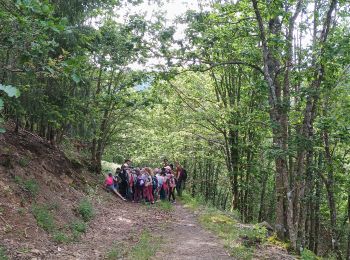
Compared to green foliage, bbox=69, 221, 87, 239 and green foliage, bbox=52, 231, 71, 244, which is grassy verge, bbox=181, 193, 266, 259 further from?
green foliage, bbox=52, 231, 71, 244

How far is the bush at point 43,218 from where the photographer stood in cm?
816

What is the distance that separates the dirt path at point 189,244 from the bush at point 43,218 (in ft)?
8.59

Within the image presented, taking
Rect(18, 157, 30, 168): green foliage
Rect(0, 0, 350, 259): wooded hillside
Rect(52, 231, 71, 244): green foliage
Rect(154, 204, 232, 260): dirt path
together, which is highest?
Rect(0, 0, 350, 259): wooded hillside

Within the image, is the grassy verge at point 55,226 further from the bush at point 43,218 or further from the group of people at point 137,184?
the group of people at point 137,184

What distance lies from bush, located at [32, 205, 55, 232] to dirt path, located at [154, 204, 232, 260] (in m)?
2.62

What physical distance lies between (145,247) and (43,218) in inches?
99.4

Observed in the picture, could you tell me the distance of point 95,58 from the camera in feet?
45.9

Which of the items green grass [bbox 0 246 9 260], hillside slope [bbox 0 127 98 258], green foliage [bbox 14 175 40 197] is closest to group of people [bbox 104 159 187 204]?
hillside slope [bbox 0 127 98 258]

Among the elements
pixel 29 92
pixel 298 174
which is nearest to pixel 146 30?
pixel 29 92

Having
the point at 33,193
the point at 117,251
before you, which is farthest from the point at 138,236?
the point at 33,193

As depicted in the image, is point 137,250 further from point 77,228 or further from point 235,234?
point 235,234

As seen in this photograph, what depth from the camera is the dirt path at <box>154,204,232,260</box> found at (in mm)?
8195

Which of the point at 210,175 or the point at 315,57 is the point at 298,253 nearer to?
the point at 315,57

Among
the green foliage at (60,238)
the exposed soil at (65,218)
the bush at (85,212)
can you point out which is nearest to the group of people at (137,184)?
the exposed soil at (65,218)
